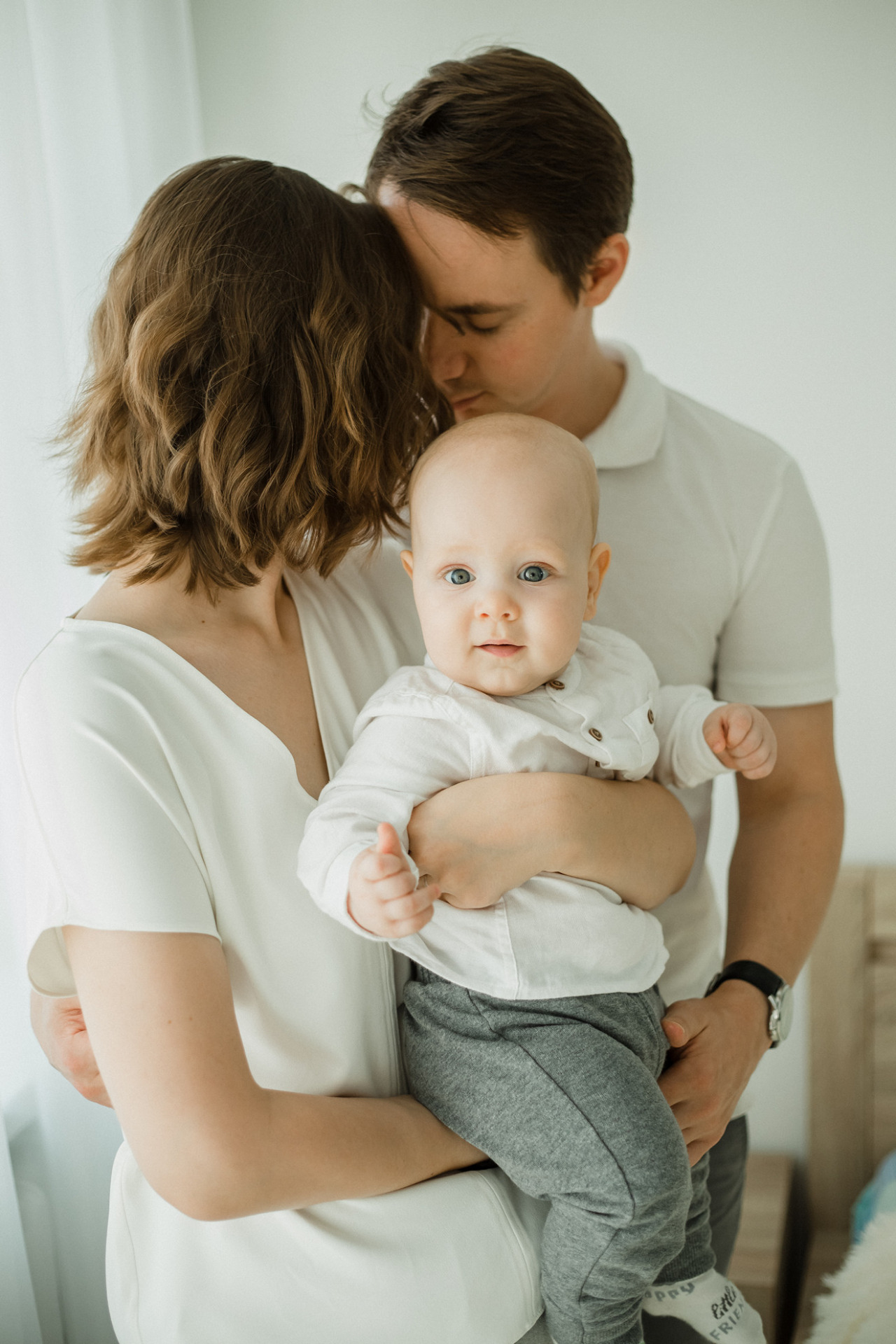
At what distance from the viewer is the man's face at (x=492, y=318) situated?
1249mm

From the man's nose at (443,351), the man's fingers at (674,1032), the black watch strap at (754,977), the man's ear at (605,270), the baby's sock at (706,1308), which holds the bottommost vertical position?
the baby's sock at (706,1308)

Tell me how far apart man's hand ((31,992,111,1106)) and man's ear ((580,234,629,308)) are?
1133 mm

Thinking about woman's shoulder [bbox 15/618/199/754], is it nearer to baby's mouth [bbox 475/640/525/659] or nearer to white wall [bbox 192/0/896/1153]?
baby's mouth [bbox 475/640/525/659]

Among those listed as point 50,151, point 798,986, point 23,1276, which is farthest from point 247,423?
point 798,986

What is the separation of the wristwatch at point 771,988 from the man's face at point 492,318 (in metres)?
0.80

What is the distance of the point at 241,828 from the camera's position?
3.13 feet

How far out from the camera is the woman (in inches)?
32.6

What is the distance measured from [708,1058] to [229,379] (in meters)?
0.89

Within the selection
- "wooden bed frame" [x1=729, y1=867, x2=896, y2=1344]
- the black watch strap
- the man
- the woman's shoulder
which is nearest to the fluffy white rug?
"wooden bed frame" [x1=729, y1=867, x2=896, y2=1344]

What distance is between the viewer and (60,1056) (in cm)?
113

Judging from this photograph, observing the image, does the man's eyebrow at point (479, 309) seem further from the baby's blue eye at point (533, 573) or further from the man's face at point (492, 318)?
the baby's blue eye at point (533, 573)

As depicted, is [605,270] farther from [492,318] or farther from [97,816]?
[97,816]

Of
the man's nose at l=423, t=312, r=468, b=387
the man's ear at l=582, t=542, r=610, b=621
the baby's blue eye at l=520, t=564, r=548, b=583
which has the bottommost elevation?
the man's ear at l=582, t=542, r=610, b=621

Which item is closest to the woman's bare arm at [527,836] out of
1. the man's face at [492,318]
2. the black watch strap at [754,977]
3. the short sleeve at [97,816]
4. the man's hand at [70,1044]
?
the short sleeve at [97,816]
